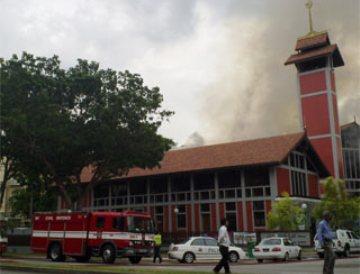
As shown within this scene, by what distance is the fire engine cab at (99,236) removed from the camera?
26.6 meters

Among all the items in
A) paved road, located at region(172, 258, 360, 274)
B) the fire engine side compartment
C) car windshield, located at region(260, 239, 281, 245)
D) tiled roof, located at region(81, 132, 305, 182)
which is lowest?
paved road, located at region(172, 258, 360, 274)

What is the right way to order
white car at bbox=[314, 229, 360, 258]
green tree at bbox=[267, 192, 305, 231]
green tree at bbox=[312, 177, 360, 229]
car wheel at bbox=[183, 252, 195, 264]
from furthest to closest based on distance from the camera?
green tree at bbox=[312, 177, 360, 229] → green tree at bbox=[267, 192, 305, 231] → white car at bbox=[314, 229, 360, 258] → car wheel at bbox=[183, 252, 195, 264]

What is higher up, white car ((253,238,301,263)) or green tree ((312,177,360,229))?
green tree ((312,177,360,229))

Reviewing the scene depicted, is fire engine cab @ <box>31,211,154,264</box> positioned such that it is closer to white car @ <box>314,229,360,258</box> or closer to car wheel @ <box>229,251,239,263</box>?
car wheel @ <box>229,251,239,263</box>

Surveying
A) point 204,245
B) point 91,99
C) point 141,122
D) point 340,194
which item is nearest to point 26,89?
point 91,99

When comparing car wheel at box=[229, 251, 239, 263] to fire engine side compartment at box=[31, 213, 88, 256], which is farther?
car wheel at box=[229, 251, 239, 263]

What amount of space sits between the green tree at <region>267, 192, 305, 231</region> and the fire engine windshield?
48.7 feet

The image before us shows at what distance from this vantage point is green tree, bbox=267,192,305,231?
40.1 m

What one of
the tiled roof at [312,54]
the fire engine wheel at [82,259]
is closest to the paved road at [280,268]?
the fire engine wheel at [82,259]

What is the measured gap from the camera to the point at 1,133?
37.6 metres

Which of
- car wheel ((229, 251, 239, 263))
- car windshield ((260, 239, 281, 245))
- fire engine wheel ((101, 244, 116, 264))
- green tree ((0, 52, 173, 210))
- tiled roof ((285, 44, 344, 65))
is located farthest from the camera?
tiled roof ((285, 44, 344, 65))

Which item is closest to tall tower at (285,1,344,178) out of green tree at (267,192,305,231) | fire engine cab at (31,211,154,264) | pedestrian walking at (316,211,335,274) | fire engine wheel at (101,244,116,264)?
green tree at (267,192,305,231)

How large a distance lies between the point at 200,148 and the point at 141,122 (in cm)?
1299

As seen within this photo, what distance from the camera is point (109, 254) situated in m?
26.4
